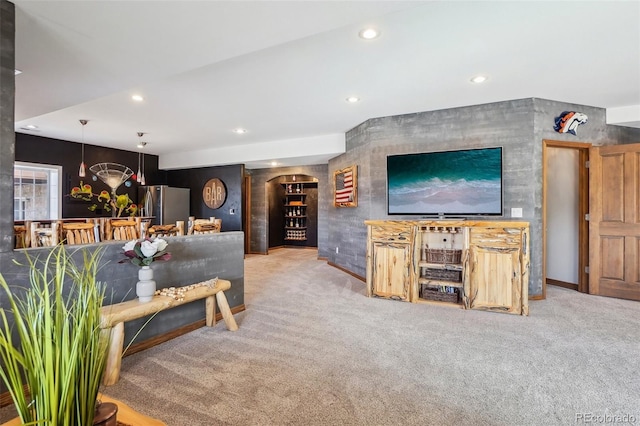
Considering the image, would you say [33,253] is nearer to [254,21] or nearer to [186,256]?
[186,256]

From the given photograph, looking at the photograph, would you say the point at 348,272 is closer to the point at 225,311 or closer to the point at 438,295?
the point at 438,295

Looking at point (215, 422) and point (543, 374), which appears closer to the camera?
point (215, 422)

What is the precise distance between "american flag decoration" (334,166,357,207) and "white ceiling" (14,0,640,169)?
86 cm

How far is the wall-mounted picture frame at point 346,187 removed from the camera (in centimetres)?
527

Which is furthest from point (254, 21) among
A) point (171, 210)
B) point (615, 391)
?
point (171, 210)

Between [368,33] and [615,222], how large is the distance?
423 cm

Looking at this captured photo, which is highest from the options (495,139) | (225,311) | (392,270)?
(495,139)

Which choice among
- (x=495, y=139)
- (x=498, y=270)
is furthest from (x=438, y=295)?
(x=495, y=139)

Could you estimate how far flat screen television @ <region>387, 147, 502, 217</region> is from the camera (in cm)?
413

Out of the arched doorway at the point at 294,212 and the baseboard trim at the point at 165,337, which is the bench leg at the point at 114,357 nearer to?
the baseboard trim at the point at 165,337

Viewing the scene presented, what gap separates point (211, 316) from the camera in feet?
10.5

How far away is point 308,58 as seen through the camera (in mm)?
2967

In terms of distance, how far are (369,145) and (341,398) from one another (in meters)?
3.73

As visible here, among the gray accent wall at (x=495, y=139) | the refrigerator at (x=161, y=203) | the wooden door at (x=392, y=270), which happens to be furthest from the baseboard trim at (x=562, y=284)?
the refrigerator at (x=161, y=203)
